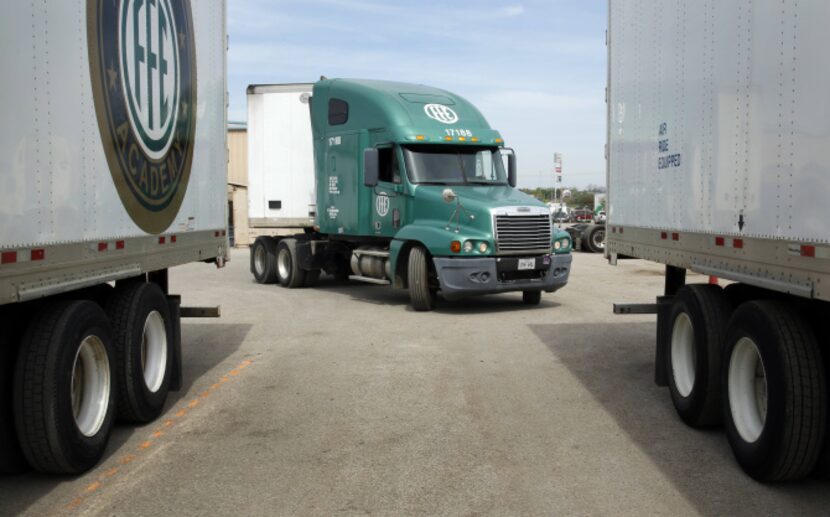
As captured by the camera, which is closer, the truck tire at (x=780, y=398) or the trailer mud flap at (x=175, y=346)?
the truck tire at (x=780, y=398)

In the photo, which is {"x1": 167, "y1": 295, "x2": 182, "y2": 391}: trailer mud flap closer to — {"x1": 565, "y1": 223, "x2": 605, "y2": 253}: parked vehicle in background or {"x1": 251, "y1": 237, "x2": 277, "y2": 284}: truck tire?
{"x1": 251, "y1": 237, "x2": 277, "y2": 284}: truck tire

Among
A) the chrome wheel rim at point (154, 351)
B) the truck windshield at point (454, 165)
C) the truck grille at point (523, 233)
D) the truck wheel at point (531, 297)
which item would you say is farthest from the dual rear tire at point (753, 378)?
the truck windshield at point (454, 165)

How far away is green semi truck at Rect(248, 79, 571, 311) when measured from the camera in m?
13.1

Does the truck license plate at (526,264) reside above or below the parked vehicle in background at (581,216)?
below

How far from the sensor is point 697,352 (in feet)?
20.3

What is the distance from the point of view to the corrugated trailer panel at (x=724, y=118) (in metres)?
4.43

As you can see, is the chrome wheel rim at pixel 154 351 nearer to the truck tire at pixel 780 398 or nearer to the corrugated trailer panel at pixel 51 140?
the corrugated trailer panel at pixel 51 140

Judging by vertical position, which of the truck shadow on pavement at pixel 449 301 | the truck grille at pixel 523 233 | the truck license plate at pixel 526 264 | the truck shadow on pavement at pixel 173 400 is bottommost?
the truck shadow on pavement at pixel 173 400

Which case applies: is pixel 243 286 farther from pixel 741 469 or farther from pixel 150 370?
pixel 741 469

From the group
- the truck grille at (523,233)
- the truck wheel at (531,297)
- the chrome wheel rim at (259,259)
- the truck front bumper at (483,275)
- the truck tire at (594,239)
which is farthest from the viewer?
the truck tire at (594,239)

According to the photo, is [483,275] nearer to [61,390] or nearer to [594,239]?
[61,390]

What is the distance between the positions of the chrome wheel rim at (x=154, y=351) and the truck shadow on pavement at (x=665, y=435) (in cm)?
391

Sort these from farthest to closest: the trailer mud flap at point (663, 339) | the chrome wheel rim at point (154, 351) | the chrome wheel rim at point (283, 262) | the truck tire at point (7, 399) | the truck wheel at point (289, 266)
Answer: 1. the chrome wheel rim at point (283, 262)
2. the truck wheel at point (289, 266)
3. the trailer mud flap at point (663, 339)
4. the chrome wheel rim at point (154, 351)
5. the truck tire at point (7, 399)

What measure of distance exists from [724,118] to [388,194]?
9.35 metres
